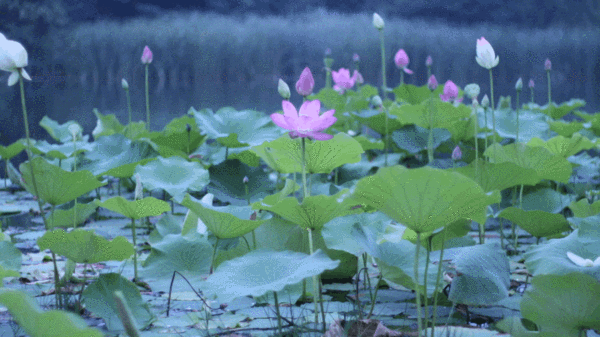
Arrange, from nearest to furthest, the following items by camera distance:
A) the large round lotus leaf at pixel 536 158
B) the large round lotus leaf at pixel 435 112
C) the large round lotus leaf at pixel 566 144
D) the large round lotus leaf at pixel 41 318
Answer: the large round lotus leaf at pixel 41 318 < the large round lotus leaf at pixel 536 158 < the large round lotus leaf at pixel 566 144 < the large round lotus leaf at pixel 435 112

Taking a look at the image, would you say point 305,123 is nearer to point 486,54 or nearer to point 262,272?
point 262,272

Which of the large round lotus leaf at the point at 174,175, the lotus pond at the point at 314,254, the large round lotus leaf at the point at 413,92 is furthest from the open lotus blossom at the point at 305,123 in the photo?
the large round lotus leaf at the point at 413,92

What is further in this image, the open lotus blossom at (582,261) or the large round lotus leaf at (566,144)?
the large round lotus leaf at (566,144)

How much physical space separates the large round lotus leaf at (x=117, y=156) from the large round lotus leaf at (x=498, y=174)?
0.87 m

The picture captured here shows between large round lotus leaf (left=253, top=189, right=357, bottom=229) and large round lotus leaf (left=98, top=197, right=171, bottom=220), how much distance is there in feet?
0.79

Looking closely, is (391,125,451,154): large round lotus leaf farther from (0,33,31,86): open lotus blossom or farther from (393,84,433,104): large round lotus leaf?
(0,33,31,86): open lotus blossom

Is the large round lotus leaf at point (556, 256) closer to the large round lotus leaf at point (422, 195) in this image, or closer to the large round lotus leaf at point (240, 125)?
the large round lotus leaf at point (422, 195)

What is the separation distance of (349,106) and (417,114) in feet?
2.69

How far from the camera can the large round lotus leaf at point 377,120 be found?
2107 millimetres

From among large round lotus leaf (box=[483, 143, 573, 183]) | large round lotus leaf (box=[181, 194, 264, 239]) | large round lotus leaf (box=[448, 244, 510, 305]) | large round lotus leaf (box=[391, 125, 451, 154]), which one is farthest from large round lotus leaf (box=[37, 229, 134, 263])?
large round lotus leaf (box=[391, 125, 451, 154])

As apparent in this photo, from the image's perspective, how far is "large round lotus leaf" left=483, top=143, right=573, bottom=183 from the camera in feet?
4.38

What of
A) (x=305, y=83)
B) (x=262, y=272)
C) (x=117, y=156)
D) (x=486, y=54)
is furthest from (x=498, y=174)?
(x=117, y=156)

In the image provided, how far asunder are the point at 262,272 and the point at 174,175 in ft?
2.55

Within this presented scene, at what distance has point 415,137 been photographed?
2080 mm
